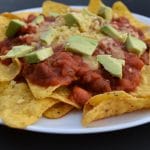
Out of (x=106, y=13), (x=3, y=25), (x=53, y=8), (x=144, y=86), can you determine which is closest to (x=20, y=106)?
(x=144, y=86)

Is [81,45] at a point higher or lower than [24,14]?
higher

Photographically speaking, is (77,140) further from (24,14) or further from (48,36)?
(24,14)

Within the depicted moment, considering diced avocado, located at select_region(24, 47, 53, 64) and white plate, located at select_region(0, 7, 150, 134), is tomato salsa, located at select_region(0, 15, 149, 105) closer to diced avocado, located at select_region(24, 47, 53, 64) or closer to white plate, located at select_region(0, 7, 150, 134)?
diced avocado, located at select_region(24, 47, 53, 64)

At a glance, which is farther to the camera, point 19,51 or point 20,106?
point 19,51

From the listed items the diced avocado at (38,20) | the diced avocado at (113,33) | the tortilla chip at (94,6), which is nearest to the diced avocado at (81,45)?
the diced avocado at (113,33)

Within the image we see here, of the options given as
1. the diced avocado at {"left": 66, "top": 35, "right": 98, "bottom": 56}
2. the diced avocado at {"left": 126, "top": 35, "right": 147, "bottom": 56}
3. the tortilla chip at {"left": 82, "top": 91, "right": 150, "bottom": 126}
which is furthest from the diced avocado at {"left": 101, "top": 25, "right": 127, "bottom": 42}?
the tortilla chip at {"left": 82, "top": 91, "right": 150, "bottom": 126}

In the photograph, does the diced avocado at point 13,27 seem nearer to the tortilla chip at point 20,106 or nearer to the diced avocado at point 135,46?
the tortilla chip at point 20,106
